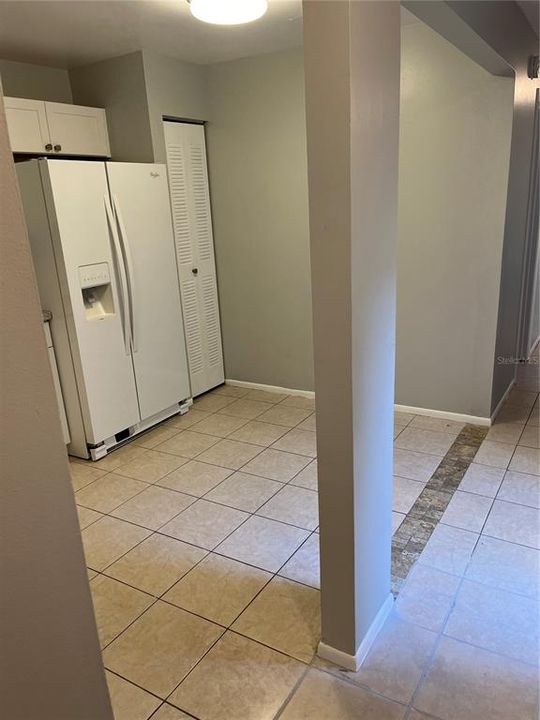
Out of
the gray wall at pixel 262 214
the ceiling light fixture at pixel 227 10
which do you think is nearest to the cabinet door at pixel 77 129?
the gray wall at pixel 262 214

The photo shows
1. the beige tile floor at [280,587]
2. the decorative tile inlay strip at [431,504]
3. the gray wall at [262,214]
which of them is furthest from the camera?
the gray wall at [262,214]

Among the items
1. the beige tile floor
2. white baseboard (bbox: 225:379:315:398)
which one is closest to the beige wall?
the beige tile floor

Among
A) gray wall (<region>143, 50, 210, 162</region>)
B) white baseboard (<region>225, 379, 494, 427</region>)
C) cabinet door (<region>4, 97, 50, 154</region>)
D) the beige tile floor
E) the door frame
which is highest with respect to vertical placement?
gray wall (<region>143, 50, 210, 162</region>)

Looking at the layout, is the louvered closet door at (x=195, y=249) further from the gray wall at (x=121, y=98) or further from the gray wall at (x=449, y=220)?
the gray wall at (x=449, y=220)

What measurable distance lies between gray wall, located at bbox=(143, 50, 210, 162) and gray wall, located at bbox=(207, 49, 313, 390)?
4.6 inches

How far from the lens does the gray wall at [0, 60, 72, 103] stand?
133 inches

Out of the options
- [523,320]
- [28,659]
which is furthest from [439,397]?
[28,659]

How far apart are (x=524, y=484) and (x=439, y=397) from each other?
3.20 feet

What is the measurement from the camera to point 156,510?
2795mm

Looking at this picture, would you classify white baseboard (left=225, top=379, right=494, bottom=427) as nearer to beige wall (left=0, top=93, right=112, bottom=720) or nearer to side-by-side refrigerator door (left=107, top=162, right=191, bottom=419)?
side-by-side refrigerator door (left=107, top=162, right=191, bottom=419)

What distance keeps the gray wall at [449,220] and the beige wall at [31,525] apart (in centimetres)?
313

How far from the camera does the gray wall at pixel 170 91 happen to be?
3487 mm

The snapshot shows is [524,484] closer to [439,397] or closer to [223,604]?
[439,397]

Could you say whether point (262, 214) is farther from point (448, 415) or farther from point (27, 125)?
point (448, 415)
